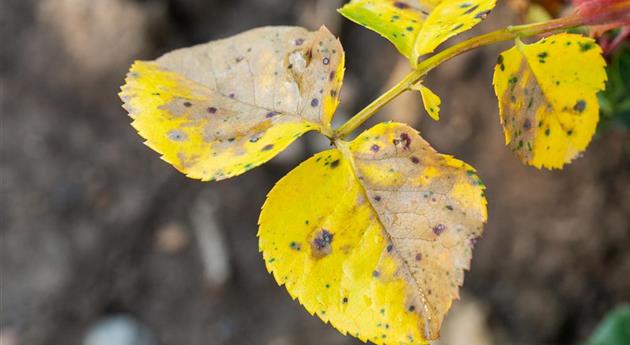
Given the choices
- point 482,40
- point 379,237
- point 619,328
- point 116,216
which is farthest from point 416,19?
point 116,216

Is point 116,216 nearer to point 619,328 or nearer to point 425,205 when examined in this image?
point 619,328

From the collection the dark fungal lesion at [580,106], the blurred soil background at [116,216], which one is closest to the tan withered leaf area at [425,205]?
the dark fungal lesion at [580,106]

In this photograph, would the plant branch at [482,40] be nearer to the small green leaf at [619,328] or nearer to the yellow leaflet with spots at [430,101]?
the yellow leaflet with spots at [430,101]

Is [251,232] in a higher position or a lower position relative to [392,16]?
lower

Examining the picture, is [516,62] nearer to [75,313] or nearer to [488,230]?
[488,230]

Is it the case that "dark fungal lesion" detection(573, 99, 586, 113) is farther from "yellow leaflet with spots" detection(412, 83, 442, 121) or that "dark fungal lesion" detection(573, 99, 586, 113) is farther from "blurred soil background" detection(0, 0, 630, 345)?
"blurred soil background" detection(0, 0, 630, 345)

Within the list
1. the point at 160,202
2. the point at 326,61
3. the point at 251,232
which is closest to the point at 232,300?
the point at 251,232
